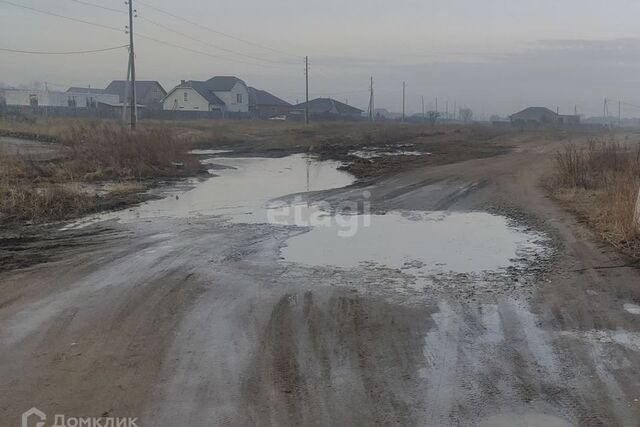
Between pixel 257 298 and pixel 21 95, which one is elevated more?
pixel 21 95

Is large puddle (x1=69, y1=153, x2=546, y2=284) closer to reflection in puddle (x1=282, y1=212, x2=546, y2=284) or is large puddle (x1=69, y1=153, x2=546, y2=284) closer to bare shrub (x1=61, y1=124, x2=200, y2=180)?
reflection in puddle (x1=282, y1=212, x2=546, y2=284)

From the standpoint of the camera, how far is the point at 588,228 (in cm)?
1130

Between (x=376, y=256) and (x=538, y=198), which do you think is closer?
(x=376, y=256)

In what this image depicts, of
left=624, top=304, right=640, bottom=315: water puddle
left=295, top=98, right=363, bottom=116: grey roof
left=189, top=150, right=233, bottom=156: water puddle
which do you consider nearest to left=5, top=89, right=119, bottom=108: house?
left=295, top=98, right=363, bottom=116: grey roof

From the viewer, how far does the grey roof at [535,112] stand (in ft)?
436

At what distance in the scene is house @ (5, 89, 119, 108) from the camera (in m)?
90.1

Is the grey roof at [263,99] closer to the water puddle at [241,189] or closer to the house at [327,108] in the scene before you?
the house at [327,108]

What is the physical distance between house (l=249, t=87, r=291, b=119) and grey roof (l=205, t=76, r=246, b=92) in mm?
6919

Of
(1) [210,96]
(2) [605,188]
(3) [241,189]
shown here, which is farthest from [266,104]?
(2) [605,188]

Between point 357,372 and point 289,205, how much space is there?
408 inches

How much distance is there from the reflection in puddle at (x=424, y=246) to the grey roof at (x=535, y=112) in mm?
130529

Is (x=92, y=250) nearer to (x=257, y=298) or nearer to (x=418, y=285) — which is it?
(x=257, y=298)

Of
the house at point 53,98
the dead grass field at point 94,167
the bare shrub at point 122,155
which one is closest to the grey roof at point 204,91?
the house at point 53,98

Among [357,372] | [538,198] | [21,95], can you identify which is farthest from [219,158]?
[21,95]
